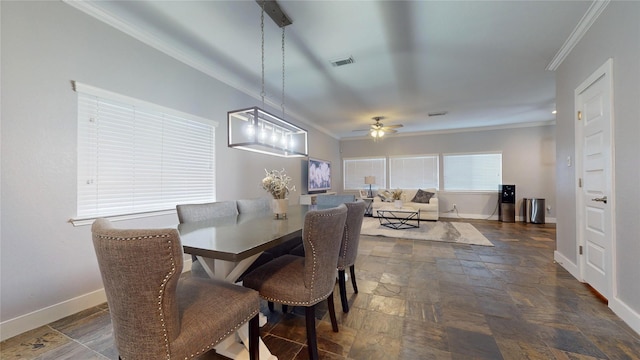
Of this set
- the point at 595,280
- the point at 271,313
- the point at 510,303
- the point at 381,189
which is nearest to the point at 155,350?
the point at 271,313

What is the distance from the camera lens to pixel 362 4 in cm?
204

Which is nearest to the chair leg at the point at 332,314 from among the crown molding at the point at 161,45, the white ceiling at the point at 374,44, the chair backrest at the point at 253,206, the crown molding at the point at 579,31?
the chair backrest at the point at 253,206

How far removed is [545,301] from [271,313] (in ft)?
7.89

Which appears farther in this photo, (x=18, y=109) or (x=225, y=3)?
(x=225, y=3)

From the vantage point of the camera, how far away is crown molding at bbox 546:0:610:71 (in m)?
2.04

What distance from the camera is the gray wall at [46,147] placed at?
1.67m

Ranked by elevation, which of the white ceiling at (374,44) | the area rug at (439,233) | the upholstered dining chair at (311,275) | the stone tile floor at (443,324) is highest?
the white ceiling at (374,44)

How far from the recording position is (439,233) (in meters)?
4.77

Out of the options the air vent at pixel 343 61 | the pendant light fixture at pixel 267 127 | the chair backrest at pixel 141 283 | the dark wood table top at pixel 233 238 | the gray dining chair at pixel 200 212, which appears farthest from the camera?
the air vent at pixel 343 61

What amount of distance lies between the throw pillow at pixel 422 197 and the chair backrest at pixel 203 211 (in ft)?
18.0

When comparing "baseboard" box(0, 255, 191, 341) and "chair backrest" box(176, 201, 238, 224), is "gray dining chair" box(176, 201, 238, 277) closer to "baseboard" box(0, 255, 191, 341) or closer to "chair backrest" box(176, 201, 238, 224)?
"chair backrest" box(176, 201, 238, 224)

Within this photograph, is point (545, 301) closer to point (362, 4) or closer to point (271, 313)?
point (271, 313)

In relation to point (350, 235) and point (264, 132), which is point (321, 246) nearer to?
point (350, 235)

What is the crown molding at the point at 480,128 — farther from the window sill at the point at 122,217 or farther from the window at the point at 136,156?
the window sill at the point at 122,217
